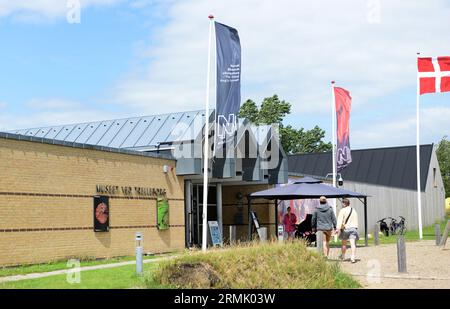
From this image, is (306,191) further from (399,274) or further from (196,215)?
(399,274)

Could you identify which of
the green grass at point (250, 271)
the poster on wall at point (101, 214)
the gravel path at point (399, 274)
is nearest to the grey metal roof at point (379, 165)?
the gravel path at point (399, 274)

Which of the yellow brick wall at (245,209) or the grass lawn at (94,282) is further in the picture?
the yellow brick wall at (245,209)

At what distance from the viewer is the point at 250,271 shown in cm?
1166

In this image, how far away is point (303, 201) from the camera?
3083 cm

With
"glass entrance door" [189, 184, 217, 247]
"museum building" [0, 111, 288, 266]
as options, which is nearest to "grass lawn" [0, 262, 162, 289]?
"museum building" [0, 111, 288, 266]

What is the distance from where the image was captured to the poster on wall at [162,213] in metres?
21.9

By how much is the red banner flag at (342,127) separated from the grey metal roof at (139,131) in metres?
6.46

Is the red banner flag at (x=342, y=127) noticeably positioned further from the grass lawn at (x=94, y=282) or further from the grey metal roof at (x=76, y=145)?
the grass lawn at (x=94, y=282)

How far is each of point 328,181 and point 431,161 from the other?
19.2 m

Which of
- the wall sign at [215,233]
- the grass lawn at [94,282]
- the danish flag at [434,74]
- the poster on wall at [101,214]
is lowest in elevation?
the wall sign at [215,233]

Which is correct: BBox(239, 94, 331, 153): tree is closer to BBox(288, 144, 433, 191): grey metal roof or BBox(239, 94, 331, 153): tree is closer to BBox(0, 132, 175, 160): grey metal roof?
BBox(288, 144, 433, 191): grey metal roof

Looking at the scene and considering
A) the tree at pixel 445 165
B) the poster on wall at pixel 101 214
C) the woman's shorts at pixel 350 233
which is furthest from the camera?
the tree at pixel 445 165

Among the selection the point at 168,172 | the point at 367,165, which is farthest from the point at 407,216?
the point at 168,172
